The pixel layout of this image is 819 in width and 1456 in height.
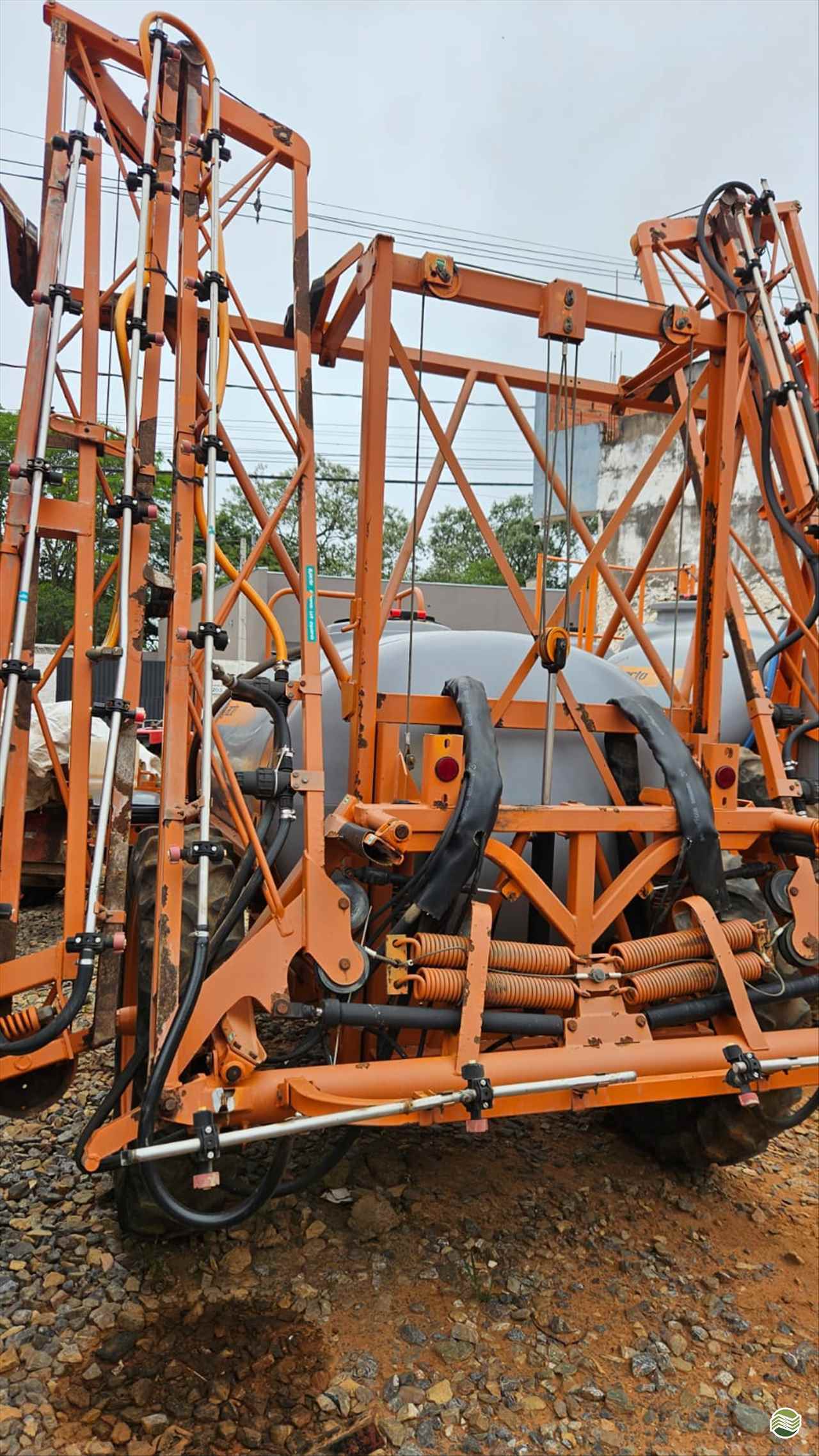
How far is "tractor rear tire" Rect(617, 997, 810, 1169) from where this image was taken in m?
3.34

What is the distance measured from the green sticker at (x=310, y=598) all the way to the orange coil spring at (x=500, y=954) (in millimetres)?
1005

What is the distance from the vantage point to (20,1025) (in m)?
2.67

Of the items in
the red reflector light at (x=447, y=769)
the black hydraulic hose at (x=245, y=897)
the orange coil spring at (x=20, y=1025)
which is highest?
the red reflector light at (x=447, y=769)

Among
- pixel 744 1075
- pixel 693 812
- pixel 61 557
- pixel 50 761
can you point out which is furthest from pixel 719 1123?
pixel 61 557

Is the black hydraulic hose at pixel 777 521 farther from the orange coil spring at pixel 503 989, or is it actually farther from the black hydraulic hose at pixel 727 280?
the orange coil spring at pixel 503 989

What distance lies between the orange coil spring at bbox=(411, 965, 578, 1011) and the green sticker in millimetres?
1095

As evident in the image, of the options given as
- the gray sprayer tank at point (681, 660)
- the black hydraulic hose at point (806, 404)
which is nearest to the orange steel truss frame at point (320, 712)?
the black hydraulic hose at point (806, 404)

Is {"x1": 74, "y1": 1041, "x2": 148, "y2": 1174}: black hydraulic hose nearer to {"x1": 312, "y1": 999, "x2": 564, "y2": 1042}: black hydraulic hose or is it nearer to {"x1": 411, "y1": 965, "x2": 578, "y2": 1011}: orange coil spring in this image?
{"x1": 312, "y1": 999, "x2": 564, "y2": 1042}: black hydraulic hose

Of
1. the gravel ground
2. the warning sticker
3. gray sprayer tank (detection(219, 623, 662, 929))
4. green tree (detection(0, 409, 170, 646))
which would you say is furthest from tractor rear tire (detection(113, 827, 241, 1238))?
green tree (detection(0, 409, 170, 646))

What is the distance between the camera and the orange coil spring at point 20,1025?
2.67 metres

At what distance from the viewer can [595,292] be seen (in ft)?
11.4

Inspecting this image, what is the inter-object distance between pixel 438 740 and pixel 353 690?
453 millimetres

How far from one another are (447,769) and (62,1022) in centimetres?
134

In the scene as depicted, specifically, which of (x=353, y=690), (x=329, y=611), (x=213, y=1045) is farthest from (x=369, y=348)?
(x=329, y=611)
